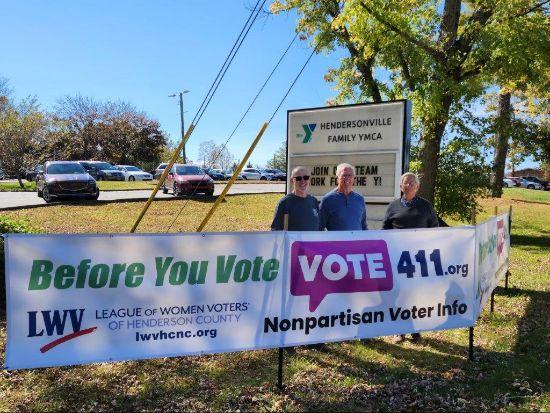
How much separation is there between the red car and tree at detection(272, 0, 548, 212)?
9.21 m

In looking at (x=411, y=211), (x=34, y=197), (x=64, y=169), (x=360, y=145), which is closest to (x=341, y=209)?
(x=411, y=211)

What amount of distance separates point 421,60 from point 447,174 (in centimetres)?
443

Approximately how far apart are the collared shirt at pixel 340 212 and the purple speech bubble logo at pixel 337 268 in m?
0.90

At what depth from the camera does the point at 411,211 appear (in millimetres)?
5539

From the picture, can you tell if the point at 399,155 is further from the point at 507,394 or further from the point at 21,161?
the point at 21,161

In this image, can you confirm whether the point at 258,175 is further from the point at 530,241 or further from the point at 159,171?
the point at 530,241

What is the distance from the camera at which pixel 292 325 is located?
429 cm

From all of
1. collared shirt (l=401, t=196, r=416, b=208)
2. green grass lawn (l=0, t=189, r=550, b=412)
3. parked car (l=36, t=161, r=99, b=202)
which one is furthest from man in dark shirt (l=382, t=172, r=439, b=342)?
parked car (l=36, t=161, r=99, b=202)

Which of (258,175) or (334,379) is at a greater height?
(258,175)

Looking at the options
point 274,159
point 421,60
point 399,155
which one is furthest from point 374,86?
point 274,159

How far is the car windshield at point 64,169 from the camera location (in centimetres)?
1946

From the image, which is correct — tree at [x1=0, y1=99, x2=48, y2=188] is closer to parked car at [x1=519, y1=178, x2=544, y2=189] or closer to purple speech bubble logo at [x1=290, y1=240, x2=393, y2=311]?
purple speech bubble logo at [x1=290, y1=240, x2=393, y2=311]

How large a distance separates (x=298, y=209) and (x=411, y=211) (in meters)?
1.45

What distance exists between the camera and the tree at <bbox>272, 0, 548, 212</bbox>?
1166cm
